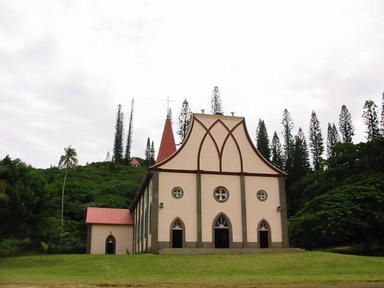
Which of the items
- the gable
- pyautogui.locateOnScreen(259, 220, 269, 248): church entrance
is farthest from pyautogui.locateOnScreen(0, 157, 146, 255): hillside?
pyautogui.locateOnScreen(259, 220, 269, 248): church entrance

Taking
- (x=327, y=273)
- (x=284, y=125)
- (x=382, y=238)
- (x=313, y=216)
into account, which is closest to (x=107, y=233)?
(x=313, y=216)

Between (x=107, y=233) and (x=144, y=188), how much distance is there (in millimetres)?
9685

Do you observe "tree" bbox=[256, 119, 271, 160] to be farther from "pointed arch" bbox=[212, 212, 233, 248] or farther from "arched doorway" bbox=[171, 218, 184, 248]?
Answer: "arched doorway" bbox=[171, 218, 184, 248]

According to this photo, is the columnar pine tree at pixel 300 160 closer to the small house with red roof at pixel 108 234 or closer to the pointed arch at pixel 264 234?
the small house with red roof at pixel 108 234

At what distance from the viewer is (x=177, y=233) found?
30344mm

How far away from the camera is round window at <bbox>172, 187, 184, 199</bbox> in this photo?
3098cm

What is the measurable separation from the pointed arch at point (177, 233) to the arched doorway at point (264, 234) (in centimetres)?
543

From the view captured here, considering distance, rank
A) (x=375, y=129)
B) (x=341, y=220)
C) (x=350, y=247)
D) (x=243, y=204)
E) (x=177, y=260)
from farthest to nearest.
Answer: (x=375, y=129) < (x=350, y=247) < (x=341, y=220) < (x=243, y=204) < (x=177, y=260)

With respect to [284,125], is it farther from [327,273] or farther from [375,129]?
[327,273]

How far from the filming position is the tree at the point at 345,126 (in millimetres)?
69250

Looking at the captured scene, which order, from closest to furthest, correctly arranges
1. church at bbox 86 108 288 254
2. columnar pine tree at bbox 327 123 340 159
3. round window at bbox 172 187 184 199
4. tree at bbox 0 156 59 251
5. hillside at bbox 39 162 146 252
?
1. tree at bbox 0 156 59 251
2. church at bbox 86 108 288 254
3. round window at bbox 172 187 184 199
4. hillside at bbox 39 162 146 252
5. columnar pine tree at bbox 327 123 340 159

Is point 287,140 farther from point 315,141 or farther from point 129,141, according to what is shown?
point 129,141

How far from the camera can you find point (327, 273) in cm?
1923

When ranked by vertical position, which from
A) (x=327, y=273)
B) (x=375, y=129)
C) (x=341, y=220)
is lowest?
(x=327, y=273)
